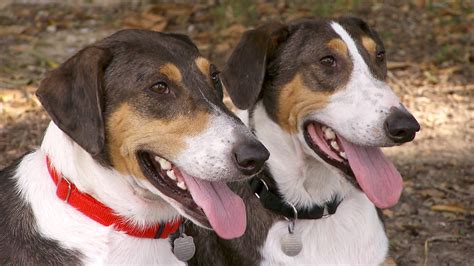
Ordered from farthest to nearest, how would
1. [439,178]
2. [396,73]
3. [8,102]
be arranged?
[396,73]
[8,102]
[439,178]

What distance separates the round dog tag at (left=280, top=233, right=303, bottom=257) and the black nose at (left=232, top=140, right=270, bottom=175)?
95 centimetres

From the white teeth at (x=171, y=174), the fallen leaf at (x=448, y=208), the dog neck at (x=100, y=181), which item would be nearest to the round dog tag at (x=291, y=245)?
the dog neck at (x=100, y=181)

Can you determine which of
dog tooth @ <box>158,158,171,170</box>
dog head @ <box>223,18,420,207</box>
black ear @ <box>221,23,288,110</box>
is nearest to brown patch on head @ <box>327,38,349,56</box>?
dog head @ <box>223,18,420,207</box>

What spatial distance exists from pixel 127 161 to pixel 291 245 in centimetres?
112

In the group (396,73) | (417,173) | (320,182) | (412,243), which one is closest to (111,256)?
(320,182)

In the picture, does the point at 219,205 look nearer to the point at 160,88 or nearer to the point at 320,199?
the point at 160,88

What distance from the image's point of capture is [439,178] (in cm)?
682

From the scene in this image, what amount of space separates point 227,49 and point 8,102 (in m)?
2.27

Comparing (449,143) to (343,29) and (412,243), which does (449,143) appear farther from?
(343,29)

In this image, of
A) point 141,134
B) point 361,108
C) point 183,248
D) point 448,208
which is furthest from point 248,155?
point 448,208

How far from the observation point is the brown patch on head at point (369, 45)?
188 inches

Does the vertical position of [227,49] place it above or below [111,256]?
below

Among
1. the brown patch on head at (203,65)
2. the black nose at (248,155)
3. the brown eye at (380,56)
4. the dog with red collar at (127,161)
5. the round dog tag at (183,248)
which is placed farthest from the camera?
the brown eye at (380,56)

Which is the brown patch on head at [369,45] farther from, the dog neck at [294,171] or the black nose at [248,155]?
the black nose at [248,155]
